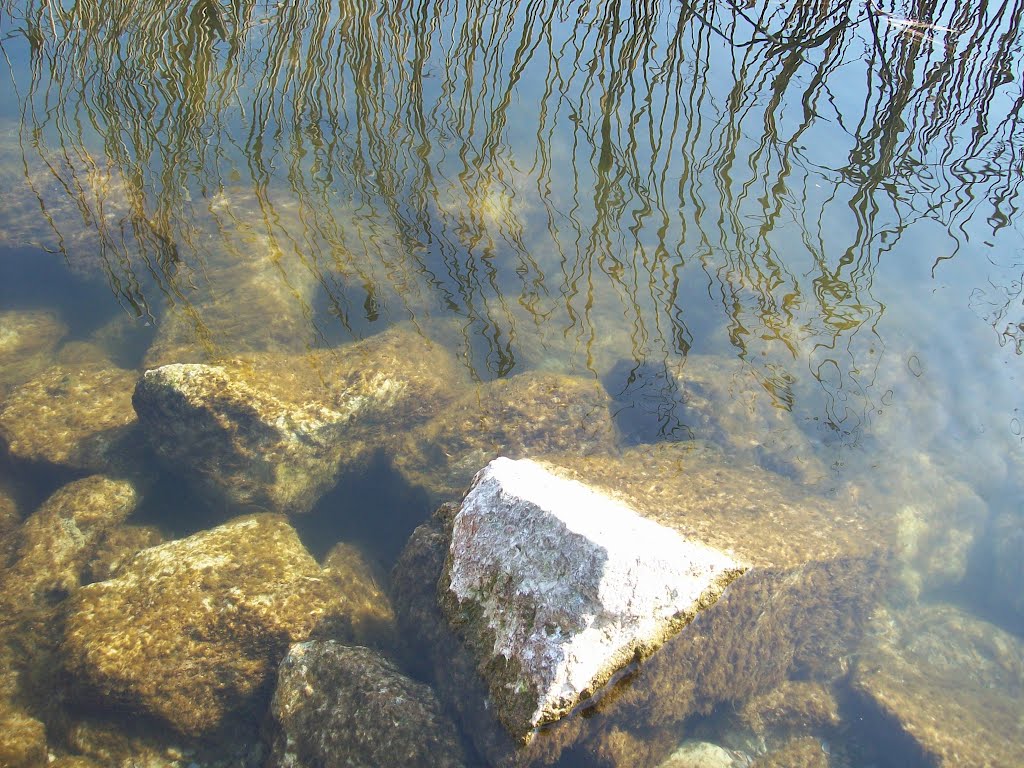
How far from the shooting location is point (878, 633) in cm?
852

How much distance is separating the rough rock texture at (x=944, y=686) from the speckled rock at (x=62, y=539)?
9739 millimetres

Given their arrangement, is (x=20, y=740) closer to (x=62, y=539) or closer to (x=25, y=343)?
(x=62, y=539)

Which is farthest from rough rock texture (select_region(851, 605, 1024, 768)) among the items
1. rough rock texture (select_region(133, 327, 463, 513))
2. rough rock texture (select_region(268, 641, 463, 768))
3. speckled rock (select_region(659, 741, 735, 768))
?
rough rock texture (select_region(133, 327, 463, 513))

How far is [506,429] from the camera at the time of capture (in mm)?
7199

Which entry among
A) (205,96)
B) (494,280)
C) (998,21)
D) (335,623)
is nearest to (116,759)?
(335,623)

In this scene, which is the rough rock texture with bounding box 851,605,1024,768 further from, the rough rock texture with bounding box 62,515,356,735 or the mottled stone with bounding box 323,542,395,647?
the rough rock texture with bounding box 62,515,356,735

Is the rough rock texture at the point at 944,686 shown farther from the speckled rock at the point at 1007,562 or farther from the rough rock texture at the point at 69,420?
the rough rock texture at the point at 69,420

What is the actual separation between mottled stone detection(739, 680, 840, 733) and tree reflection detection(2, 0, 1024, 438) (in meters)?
3.97

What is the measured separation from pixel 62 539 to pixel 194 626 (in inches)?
93.3

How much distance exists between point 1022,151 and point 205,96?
1388 centimetres

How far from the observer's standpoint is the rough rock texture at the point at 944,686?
6750 mm

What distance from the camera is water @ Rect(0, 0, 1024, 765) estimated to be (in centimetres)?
845

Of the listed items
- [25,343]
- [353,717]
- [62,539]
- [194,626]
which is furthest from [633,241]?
[25,343]

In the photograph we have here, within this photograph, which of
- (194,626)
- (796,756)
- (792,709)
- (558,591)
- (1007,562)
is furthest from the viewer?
(1007,562)
